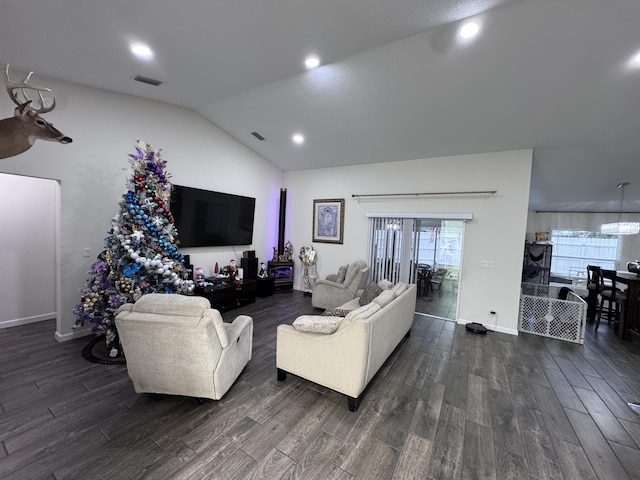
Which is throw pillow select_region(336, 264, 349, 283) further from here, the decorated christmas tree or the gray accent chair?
the decorated christmas tree

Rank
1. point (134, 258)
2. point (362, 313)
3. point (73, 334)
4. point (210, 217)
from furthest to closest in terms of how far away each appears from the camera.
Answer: point (210, 217)
point (73, 334)
point (134, 258)
point (362, 313)

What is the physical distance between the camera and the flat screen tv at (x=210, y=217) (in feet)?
15.0

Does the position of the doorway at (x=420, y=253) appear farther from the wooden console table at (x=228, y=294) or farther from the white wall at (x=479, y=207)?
the wooden console table at (x=228, y=294)

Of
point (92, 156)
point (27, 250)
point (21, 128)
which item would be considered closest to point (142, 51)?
point (21, 128)

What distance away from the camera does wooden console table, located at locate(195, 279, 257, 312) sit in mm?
4438

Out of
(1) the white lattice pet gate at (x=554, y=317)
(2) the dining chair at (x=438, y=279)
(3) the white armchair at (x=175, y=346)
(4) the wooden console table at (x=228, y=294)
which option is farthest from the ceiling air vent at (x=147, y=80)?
(1) the white lattice pet gate at (x=554, y=317)

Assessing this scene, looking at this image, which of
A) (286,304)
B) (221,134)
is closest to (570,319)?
(286,304)

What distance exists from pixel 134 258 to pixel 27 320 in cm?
277

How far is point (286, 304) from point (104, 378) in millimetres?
3153

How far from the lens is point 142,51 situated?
2.70 meters

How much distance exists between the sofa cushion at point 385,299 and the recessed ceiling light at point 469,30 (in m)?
2.73

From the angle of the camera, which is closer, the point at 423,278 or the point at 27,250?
the point at 27,250

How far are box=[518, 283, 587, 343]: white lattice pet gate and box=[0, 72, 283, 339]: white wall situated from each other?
626 centimetres

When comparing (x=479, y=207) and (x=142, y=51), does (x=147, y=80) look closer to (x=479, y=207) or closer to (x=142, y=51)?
(x=142, y=51)
